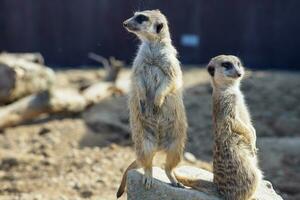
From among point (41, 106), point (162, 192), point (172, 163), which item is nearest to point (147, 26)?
point (172, 163)

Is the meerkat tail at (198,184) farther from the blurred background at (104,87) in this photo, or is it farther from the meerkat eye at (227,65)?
the blurred background at (104,87)

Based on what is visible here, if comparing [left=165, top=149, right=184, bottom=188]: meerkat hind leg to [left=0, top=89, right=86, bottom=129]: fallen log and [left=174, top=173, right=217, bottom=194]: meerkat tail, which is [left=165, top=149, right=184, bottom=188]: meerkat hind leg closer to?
[left=174, top=173, right=217, bottom=194]: meerkat tail

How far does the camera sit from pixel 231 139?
291cm

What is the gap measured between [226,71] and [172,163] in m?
0.54

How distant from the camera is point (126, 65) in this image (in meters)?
8.94

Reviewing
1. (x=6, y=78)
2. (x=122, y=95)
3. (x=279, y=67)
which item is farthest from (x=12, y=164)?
(x=279, y=67)

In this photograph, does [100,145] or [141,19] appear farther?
[100,145]

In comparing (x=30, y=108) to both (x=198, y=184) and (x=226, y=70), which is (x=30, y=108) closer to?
(x=198, y=184)

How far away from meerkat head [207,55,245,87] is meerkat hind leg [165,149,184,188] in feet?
1.36

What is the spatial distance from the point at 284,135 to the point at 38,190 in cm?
261

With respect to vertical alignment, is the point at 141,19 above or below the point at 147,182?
above

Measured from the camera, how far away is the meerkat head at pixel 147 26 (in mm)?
3111

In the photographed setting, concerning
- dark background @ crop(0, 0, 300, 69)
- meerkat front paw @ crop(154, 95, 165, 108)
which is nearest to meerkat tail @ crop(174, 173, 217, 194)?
meerkat front paw @ crop(154, 95, 165, 108)

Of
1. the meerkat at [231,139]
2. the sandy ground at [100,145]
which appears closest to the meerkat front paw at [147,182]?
the meerkat at [231,139]
